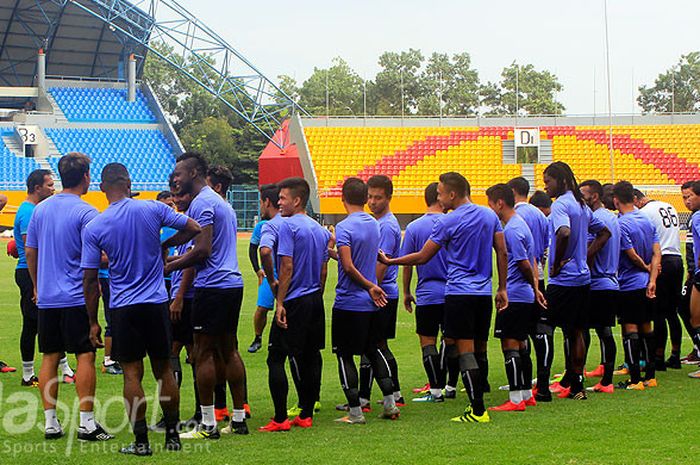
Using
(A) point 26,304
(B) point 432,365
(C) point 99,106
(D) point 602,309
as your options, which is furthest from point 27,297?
(C) point 99,106

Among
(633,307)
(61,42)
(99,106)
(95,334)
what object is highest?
(61,42)

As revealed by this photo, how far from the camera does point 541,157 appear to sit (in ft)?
167

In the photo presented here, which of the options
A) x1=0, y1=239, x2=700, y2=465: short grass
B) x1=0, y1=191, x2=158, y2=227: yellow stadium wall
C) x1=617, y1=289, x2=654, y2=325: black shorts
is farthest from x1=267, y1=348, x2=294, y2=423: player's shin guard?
x1=0, y1=191, x2=158, y2=227: yellow stadium wall

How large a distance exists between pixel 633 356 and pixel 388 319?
105 inches

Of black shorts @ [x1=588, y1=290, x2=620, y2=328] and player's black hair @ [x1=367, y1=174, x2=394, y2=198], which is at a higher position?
player's black hair @ [x1=367, y1=174, x2=394, y2=198]

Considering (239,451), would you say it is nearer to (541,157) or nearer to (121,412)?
(121,412)

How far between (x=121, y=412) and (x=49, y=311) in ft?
4.54

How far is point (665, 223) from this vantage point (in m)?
11.0

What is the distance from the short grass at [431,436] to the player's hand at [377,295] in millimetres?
978

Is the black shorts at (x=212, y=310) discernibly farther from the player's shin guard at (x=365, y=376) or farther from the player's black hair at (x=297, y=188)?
the player's shin guard at (x=365, y=376)

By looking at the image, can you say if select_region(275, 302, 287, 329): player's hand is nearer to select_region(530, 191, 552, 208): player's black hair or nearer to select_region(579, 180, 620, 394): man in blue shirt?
select_region(579, 180, 620, 394): man in blue shirt

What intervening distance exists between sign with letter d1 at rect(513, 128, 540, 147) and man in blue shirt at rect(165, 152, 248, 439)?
144 feet

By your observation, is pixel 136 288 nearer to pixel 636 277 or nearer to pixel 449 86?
pixel 636 277

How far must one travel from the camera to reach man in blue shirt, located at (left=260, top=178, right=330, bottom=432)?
786 cm
